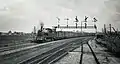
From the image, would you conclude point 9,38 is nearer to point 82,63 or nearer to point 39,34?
point 39,34

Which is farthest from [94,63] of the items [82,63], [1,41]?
[1,41]

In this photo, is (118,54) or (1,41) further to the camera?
(1,41)

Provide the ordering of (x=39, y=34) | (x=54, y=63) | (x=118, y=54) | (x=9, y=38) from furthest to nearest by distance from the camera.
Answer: (x=39, y=34)
(x=9, y=38)
(x=118, y=54)
(x=54, y=63)

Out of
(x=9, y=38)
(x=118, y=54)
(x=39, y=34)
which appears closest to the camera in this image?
(x=118, y=54)

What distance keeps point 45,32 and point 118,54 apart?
2440 centimetres

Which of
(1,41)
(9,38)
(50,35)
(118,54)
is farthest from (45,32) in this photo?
(118,54)

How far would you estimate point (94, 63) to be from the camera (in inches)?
406

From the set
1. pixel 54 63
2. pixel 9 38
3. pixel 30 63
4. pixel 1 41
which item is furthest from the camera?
pixel 9 38

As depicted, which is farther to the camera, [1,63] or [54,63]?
[54,63]

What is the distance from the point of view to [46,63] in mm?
9391

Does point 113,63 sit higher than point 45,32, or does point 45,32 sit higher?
point 45,32

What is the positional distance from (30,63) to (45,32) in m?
26.5

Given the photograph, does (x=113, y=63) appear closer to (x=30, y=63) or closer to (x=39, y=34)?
(x=30, y=63)

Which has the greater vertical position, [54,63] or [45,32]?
[45,32]
